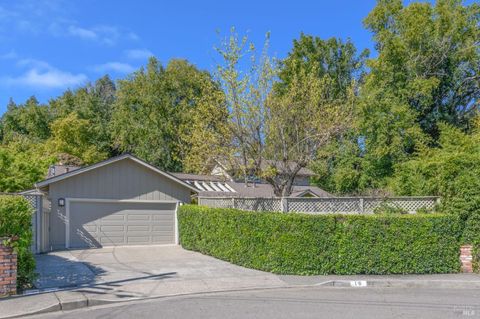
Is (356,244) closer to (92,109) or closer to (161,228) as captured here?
(161,228)

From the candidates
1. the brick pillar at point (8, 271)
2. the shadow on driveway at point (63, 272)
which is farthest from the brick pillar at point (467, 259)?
the brick pillar at point (8, 271)

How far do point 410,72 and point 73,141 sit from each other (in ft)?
90.0

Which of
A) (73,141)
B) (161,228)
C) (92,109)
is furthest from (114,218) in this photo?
(92,109)

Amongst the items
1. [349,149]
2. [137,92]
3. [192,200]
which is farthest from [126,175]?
[137,92]

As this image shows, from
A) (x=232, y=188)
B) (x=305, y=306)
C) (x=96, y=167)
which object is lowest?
(x=305, y=306)

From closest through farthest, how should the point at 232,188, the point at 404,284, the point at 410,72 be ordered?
the point at 404,284 → the point at 232,188 → the point at 410,72

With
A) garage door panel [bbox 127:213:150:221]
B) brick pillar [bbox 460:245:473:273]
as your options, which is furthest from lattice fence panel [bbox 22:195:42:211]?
brick pillar [bbox 460:245:473:273]

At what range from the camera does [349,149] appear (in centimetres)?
3019

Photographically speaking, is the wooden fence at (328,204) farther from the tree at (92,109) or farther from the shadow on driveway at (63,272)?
the tree at (92,109)

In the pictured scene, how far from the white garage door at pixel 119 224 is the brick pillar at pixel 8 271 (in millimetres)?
8896

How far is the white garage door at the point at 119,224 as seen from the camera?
17812 millimetres

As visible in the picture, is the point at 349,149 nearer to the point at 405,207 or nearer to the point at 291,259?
the point at 405,207

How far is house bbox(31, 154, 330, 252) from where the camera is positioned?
683 inches

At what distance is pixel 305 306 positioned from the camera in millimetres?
8258
